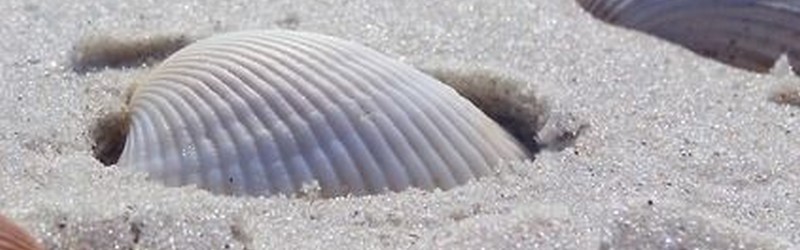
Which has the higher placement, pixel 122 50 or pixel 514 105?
pixel 514 105

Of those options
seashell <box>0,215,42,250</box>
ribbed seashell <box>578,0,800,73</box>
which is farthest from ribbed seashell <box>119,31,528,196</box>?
ribbed seashell <box>578,0,800,73</box>

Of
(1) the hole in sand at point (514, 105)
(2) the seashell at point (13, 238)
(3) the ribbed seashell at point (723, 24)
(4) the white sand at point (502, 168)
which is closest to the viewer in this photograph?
(2) the seashell at point (13, 238)

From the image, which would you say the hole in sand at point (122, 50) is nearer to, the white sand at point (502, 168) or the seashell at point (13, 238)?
the white sand at point (502, 168)

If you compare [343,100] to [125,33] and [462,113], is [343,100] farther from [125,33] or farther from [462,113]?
[125,33]

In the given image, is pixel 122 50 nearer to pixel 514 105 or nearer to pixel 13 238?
pixel 514 105

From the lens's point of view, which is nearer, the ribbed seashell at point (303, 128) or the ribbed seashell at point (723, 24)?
the ribbed seashell at point (303, 128)

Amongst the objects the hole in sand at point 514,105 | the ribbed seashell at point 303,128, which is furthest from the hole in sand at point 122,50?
the hole in sand at point 514,105

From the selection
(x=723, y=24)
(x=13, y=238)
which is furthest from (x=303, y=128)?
(x=723, y=24)

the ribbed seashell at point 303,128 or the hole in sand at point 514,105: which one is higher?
the hole in sand at point 514,105
